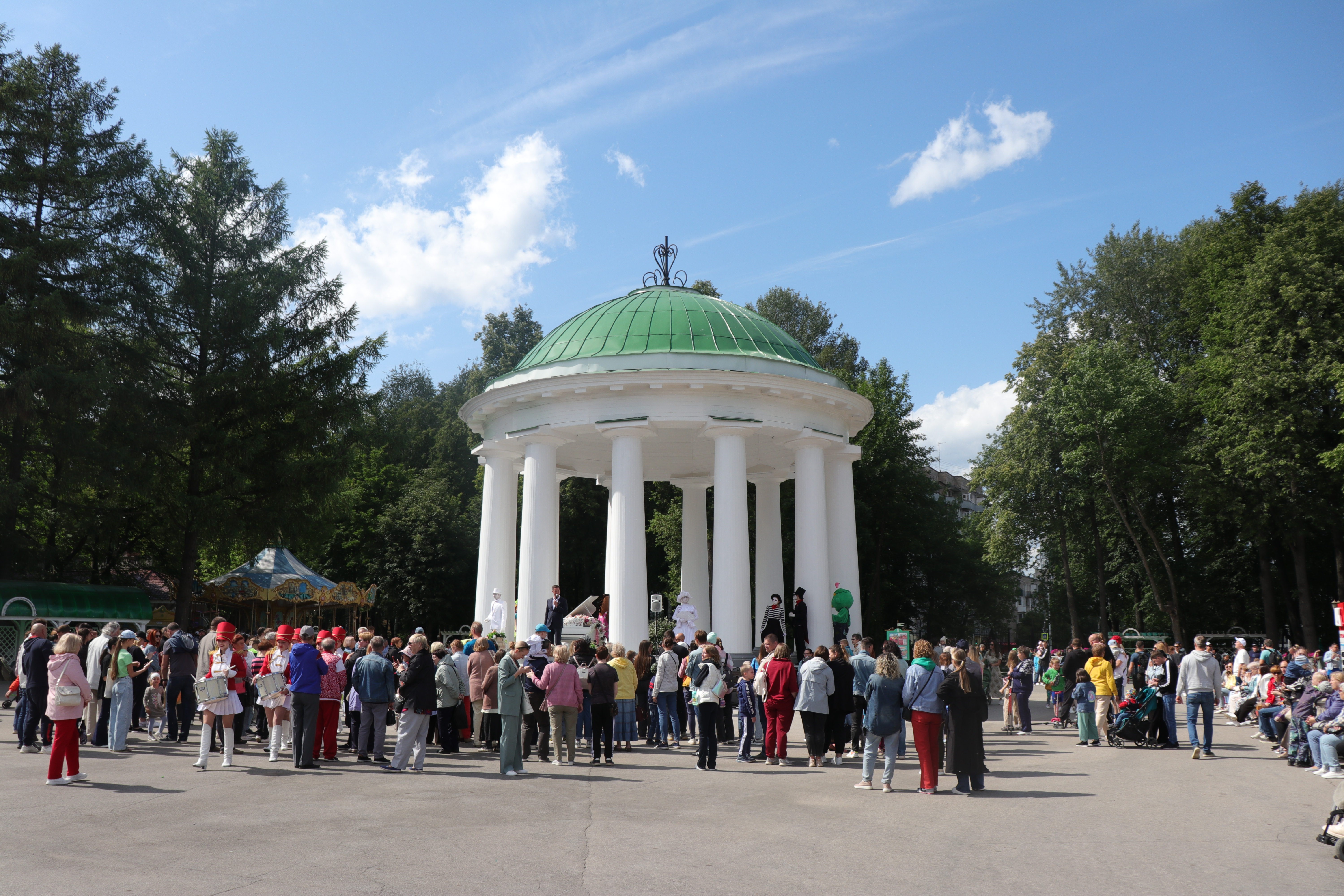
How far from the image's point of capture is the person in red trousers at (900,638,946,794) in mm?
12633

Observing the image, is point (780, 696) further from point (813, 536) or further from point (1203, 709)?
point (813, 536)

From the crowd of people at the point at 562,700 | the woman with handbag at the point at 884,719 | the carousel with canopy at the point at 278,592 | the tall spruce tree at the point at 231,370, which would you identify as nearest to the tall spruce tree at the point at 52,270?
the tall spruce tree at the point at 231,370

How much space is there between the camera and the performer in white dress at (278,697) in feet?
47.0

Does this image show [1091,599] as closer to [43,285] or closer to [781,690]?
[781,690]

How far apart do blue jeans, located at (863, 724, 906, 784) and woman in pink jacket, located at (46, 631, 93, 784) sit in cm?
985

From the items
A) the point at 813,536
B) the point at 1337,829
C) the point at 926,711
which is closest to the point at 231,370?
the point at 813,536

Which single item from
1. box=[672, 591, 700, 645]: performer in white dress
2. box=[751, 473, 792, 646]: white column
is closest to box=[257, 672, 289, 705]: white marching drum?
box=[672, 591, 700, 645]: performer in white dress

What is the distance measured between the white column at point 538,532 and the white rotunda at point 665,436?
0.13 feet

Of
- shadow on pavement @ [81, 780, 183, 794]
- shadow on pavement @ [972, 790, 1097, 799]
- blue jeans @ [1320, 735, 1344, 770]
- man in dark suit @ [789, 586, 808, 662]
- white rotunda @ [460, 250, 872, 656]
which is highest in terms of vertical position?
white rotunda @ [460, 250, 872, 656]

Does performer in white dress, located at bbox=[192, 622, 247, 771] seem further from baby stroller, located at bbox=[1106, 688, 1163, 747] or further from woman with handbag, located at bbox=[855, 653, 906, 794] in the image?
baby stroller, located at bbox=[1106, 688, 1163, 747]

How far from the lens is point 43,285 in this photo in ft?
88.7

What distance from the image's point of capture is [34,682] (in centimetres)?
1492

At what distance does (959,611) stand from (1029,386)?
18.1 m

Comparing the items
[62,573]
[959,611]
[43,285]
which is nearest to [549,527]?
[43,285]
